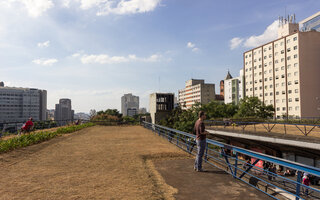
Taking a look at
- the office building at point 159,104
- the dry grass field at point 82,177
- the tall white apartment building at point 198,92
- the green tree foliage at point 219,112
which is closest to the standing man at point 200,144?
the dry grass field at point 82,177

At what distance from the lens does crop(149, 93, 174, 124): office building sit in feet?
191

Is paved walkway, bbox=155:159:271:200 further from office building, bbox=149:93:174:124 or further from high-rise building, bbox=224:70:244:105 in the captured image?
high-rise building, bbox=224:70:244:105

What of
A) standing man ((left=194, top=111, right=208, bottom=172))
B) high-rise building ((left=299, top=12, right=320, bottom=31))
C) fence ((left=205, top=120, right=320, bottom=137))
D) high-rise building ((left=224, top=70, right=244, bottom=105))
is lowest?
fence ((left=205, top=120, right=320, bottom=137))

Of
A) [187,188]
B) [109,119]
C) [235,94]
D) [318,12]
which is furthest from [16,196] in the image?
[318,12]

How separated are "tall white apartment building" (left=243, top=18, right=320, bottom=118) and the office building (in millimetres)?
30578

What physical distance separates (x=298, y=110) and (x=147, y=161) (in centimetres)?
6087

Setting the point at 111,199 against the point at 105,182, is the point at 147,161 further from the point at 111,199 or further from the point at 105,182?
the point at 111,199

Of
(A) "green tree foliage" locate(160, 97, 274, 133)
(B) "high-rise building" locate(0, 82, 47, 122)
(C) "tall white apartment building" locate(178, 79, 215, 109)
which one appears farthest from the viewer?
(B) "high-rise building" locate(0, 82, 47, 122)

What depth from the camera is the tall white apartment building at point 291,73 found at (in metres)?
54.9

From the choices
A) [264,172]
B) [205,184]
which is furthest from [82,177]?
[264,172]

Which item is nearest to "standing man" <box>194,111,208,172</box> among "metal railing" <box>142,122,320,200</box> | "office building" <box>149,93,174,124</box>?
"metal railing" <box>142,122,320,200</box>

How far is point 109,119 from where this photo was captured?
34.4m

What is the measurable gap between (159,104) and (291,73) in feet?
129

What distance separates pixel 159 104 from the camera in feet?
217
